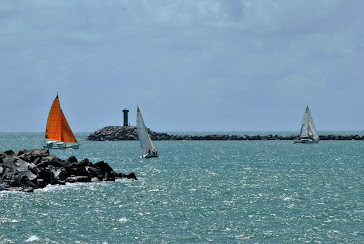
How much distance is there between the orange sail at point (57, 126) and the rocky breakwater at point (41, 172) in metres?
38.6

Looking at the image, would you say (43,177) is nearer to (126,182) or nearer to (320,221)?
(126,182)

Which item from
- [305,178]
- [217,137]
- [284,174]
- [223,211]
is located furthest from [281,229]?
[217,137]

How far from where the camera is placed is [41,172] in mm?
39531

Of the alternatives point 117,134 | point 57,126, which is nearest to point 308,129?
point 117,134

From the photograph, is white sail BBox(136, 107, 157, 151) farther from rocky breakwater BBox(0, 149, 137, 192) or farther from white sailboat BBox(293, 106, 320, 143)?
white sailboat BBox(293, 106, 320, 143)

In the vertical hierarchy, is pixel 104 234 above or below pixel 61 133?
below

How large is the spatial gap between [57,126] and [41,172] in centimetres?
5109

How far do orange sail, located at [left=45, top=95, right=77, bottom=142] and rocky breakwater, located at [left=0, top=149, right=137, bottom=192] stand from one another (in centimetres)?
3860

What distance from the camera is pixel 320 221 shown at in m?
26.2

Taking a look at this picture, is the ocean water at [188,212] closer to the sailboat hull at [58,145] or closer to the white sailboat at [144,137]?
the white sailboat at [144,137]

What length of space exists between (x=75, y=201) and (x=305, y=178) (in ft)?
75.4

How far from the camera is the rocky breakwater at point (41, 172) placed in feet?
120

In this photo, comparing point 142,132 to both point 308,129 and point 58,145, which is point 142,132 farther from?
point 308,129

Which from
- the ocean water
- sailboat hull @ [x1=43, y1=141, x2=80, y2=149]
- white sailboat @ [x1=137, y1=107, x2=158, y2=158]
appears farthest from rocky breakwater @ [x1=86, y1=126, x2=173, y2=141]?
the ocean water
